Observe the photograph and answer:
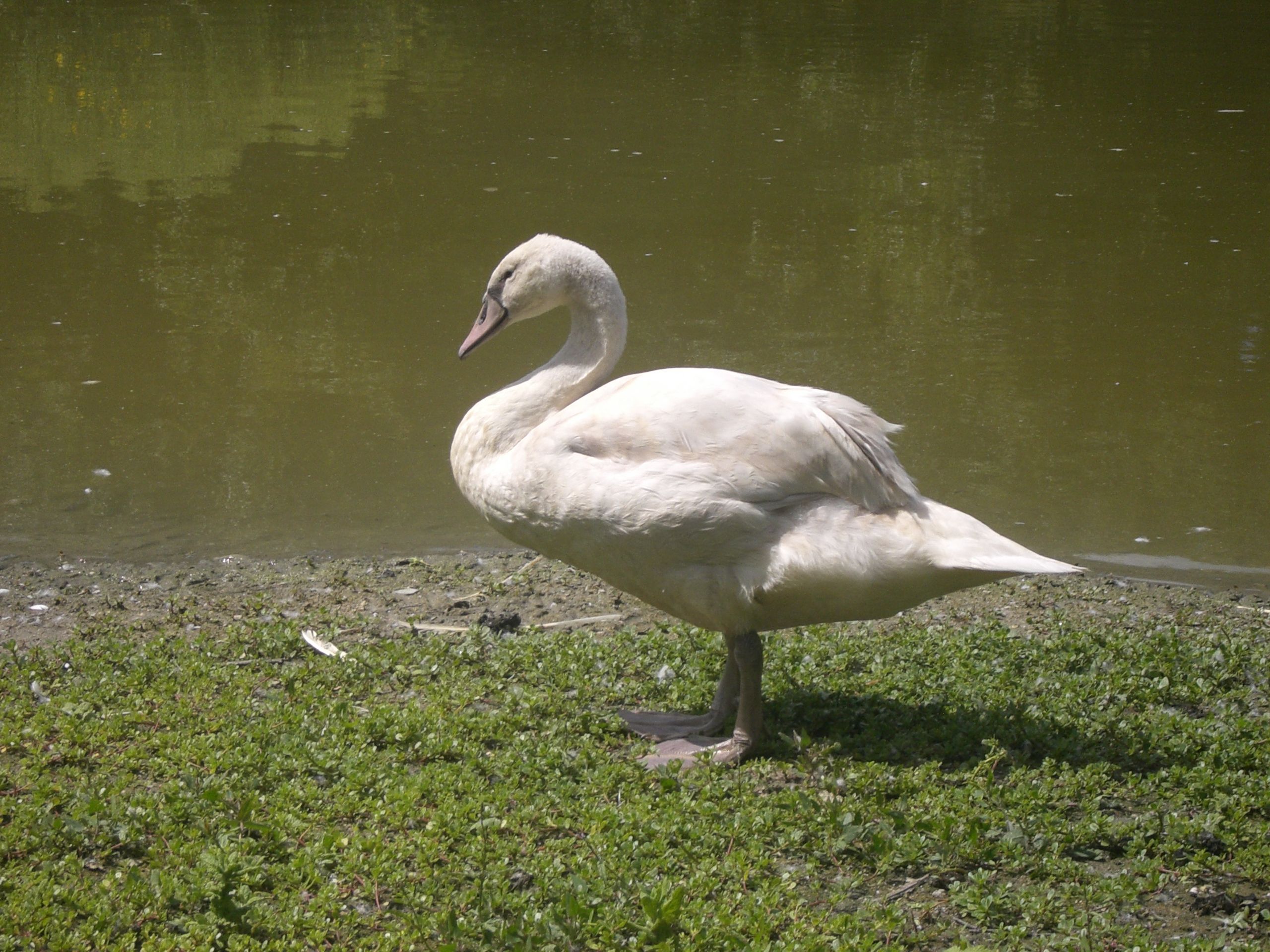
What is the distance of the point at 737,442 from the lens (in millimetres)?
3889

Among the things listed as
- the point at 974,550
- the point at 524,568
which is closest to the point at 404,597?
the point at 524,568

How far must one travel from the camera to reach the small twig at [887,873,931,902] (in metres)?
3.34

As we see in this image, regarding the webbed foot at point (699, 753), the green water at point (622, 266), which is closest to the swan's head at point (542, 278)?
the webbed foot at point (699, 753)

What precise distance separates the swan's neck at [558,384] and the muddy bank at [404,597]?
3.48 feet

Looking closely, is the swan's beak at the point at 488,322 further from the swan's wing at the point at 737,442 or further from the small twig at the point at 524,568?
the small twig at the point at 524,568

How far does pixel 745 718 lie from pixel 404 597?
187cm

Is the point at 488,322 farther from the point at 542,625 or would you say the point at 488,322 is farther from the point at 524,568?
the point at 524,568

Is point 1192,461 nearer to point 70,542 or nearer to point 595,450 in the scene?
point 595,450

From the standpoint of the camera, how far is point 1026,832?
355cm

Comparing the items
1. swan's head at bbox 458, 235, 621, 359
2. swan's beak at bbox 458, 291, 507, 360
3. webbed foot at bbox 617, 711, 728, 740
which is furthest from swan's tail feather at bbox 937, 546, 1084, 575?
swan's beak at bbox 458, 291, 507, 360

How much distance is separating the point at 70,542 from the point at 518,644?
2413mm

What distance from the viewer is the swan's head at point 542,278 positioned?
447 cm

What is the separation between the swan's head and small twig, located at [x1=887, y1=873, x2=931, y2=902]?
2.11 m

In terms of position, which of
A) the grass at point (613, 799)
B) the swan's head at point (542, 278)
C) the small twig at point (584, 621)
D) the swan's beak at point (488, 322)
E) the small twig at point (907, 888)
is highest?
the swan's head at point (542, 278)
